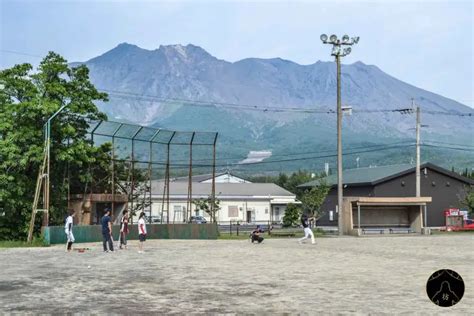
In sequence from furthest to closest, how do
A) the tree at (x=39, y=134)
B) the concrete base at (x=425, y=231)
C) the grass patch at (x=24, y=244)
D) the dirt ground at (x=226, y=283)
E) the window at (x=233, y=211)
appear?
the window at (x=233, y=211) < the concrete base at (x=425, y=231) < the tree at (x=39, y=134) < the grass patch at (x=24, y=244) < the dirt ground at (x=226, y=283)

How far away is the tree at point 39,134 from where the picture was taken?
3322 cm

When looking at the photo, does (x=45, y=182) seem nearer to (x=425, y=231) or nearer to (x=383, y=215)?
(x=383, y=215)

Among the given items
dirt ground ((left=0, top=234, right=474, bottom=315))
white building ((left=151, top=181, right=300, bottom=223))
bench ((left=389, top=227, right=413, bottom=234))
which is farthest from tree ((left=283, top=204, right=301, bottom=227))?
dirt ground ((left=0, top=234, right=474, bottom=315))

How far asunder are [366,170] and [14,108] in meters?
41.4

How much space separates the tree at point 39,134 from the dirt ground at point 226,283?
1185 cm

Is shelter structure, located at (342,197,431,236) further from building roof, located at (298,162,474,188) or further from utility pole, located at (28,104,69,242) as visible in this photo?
utility pole, located at (28,104,69,242)

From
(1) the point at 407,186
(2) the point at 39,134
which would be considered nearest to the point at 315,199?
(1) the point at 407,186

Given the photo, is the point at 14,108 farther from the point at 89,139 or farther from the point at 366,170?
the point at 366,170

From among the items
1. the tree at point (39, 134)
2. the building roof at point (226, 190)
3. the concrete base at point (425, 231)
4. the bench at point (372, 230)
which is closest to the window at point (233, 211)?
the building roof at point (226, 190)

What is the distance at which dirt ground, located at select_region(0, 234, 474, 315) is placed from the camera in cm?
1098

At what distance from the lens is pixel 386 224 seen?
44719mm

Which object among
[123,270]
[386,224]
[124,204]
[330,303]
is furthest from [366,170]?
[330,303]

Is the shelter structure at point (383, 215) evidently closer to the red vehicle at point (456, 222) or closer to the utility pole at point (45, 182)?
the red vehicle at point (456, 222)

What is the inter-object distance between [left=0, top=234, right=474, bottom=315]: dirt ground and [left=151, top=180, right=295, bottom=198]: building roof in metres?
47.1
